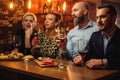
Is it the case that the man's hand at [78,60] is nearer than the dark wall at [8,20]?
Yes

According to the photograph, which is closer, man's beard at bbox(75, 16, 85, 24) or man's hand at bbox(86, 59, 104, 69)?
man's hand at bbox(86, 59, 104, 69)

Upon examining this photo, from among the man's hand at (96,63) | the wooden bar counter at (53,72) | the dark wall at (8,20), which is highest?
the dark wall at (8,20)

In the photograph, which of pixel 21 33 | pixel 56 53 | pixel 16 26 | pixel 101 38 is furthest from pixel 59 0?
pixel 101 38

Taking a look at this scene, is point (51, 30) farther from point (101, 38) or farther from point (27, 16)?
point (101, 38)

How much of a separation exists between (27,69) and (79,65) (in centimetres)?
61

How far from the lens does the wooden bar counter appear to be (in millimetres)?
2196

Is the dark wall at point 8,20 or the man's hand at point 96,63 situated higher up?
the dark wall at point 8,20

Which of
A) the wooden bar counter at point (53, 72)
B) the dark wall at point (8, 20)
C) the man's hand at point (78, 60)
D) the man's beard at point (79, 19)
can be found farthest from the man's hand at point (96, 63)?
the dark wall at point (8, 20)

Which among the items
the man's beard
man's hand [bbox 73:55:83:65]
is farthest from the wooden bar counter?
the man's beard

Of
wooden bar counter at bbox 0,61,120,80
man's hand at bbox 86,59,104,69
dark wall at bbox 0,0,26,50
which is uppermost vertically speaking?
dark wall at bbox 0,0,26,50

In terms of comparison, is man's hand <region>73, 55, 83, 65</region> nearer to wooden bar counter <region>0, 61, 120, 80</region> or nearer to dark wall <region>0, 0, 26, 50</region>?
wooden bar counter <region>0, 61, 120, 80</region>

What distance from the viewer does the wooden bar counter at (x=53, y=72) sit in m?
2.20

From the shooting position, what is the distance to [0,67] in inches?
116

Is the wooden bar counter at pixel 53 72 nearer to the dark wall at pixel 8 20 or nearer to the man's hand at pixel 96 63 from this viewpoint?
the man's hand at pixel 96 63
